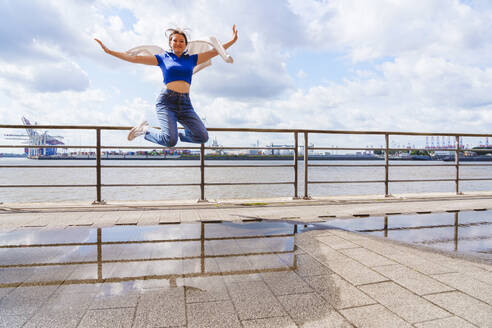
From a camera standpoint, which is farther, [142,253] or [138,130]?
[138,130]

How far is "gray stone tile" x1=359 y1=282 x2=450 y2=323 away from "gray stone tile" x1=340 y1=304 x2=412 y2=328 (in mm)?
43

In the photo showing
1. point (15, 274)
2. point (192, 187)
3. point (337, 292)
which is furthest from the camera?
point (192, 187)

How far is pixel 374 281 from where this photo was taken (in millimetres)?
1921

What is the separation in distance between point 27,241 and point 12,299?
132 cm

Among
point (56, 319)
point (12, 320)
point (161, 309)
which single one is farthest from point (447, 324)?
point (12, 320)

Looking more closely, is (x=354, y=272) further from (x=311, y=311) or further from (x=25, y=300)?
(x=25, y=300)

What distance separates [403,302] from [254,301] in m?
0.75

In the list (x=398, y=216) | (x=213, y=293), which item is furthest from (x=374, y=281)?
(x=398, y=216)

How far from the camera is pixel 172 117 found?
11.8 ft

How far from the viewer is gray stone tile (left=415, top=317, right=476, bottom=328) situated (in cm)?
138

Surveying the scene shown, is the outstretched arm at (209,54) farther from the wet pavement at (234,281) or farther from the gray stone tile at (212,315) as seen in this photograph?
the gray stone tile at (212,315)

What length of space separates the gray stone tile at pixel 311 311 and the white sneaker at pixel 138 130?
2.77m

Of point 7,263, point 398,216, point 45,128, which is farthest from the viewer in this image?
point 45,128

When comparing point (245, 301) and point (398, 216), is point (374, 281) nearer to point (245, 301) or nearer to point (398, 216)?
point (245, 301)
